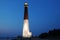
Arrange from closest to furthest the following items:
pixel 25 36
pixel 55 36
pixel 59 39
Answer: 1. pixel 59 39
2. pixel 55 36
3. pixel 25 36

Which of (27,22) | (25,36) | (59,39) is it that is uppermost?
(27,22)

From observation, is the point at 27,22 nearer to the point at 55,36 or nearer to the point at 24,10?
the point at 24,10

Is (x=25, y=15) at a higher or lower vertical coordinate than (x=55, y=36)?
higher

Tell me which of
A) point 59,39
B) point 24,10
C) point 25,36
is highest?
point 24,10

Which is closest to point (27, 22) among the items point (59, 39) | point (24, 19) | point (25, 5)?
point (24, 19)

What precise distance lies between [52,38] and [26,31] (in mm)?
14126

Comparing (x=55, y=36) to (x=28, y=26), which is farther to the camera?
(x=28, y=26)

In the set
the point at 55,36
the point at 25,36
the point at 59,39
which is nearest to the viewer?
the point at 59,39

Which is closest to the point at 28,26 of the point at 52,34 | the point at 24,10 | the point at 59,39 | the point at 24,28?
the point at 24,28

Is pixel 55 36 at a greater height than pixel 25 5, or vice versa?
pixel 25 5

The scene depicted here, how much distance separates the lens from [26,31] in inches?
1845

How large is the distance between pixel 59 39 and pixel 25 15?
1725cm

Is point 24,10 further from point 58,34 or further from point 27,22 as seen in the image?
point 58,34

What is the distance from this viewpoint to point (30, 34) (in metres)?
48.0
